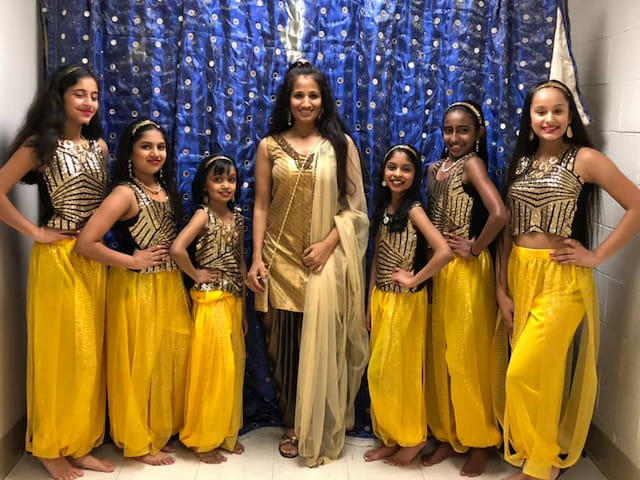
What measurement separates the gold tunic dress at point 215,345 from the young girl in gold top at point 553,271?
1031 millimetres

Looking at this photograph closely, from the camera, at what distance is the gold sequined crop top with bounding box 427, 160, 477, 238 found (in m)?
2.40

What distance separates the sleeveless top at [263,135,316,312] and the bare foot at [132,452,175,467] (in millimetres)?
723

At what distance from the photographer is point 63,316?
2303 millimetres

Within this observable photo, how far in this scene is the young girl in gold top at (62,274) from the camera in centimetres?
225

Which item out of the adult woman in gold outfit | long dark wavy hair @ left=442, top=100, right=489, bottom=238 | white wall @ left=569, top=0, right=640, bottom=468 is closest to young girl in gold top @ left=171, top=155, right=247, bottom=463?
the adult woman in gold outfit

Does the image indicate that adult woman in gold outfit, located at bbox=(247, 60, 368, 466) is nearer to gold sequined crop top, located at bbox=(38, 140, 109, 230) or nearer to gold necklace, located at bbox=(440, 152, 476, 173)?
gold necklace, located at bbox=(440, 152, 476, 173)

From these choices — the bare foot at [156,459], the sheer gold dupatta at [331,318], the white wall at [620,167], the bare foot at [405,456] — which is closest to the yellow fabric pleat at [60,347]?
the bare foot at [156,459]

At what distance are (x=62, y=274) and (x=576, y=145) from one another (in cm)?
187

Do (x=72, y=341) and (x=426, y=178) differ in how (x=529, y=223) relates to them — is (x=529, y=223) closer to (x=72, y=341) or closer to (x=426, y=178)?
(x=426, y=178)

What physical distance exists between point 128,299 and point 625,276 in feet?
6.02

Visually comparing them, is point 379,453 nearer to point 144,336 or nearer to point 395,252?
point 395,252

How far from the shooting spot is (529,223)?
7.49 feet

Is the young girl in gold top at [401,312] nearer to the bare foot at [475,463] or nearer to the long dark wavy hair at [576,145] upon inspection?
the bare foot at [475,463]

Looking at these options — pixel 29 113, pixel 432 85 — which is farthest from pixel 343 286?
pixel 29 113
